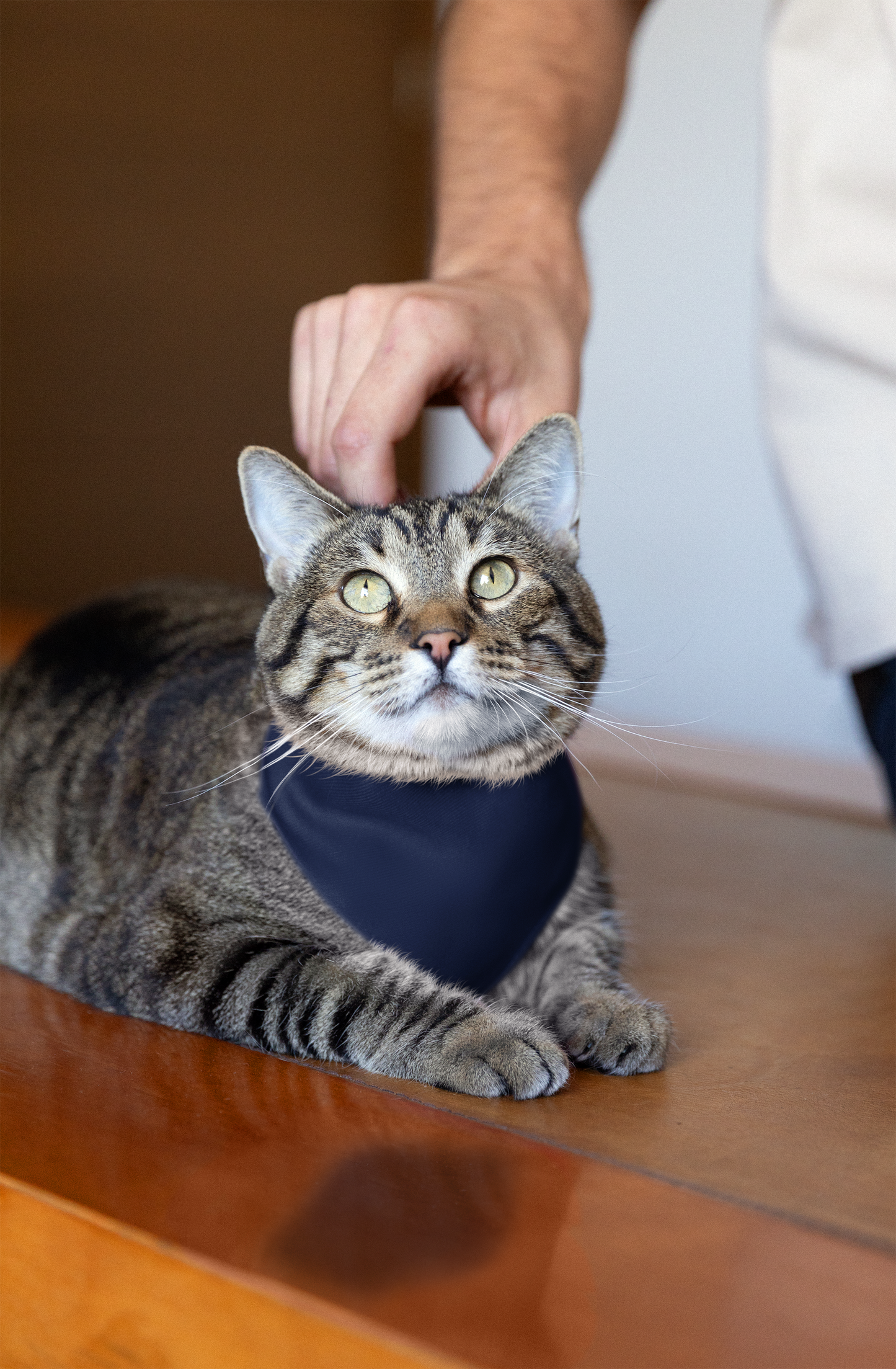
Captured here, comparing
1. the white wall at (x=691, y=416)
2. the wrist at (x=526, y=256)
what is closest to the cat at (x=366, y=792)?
the wrist at (x=526, y=256)

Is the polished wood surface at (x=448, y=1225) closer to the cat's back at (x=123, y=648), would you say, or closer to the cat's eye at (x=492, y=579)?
the cat's eye at (x=492, y=579)

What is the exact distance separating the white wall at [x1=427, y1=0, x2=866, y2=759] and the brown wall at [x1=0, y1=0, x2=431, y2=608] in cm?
113

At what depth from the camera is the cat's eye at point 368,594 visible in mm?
1308

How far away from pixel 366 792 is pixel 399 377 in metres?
0.42

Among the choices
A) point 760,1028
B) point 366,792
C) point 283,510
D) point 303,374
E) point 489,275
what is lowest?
point 760,1028

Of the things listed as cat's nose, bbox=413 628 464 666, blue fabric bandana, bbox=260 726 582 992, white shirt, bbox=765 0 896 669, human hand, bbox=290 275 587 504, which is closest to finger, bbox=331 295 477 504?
human hand, bbox=290 275 587 504

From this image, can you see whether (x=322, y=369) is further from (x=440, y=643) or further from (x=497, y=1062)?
(x=497, y=1062)

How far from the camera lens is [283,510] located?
139 centimetres

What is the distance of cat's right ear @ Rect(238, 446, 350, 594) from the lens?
4.42 ft

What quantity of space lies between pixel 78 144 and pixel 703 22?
213 centimetres

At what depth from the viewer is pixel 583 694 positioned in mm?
1316

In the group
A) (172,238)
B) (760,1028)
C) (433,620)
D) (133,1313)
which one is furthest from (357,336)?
(172,238)

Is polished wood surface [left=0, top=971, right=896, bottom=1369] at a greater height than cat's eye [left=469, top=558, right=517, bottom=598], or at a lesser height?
lesser

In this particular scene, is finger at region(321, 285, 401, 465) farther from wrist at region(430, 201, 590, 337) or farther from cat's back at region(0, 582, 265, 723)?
cat's back at region(0, 582, 265, 723)
